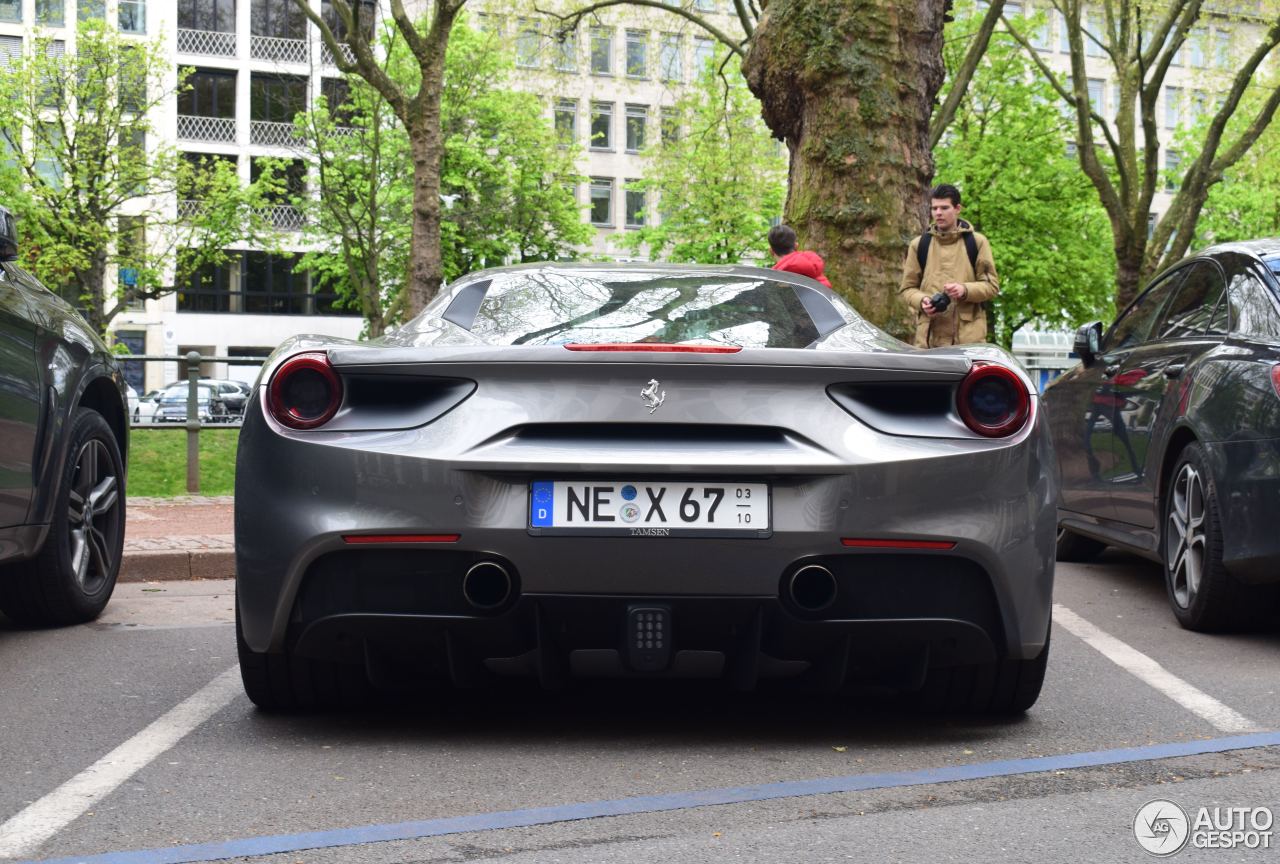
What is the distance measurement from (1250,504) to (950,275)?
4.49 metres

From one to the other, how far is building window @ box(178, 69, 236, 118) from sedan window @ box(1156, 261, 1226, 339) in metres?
55.7

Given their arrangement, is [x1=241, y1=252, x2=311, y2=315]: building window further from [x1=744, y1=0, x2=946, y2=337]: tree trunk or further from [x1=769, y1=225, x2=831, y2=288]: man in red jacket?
[x1=769, y1=225, x2=831, y2=288]: man in red jacket

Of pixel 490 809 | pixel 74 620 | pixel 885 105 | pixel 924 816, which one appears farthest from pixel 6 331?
pixel 885 105

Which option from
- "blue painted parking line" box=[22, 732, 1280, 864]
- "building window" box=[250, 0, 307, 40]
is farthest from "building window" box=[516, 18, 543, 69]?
"building window" box=[250, 0, 307, 40]

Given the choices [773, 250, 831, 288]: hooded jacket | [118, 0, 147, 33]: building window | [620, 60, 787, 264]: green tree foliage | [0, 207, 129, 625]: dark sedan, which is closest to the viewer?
[0, 207, 129, 625]: dark sedan

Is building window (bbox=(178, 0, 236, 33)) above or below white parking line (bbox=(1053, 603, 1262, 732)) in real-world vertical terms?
above

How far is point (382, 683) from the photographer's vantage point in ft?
Answer: 15.0

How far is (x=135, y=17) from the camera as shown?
5947cm

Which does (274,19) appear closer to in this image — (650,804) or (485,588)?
(485,588)

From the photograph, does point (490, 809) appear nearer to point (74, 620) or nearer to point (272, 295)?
point (74, 620)

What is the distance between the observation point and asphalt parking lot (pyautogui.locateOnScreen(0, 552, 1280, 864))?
3.42 m

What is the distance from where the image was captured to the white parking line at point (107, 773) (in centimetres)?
349

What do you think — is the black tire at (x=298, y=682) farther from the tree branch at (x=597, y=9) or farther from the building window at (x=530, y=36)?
the building window at (x=530, y=36)

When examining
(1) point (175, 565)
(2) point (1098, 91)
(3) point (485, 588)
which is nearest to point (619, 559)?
(3) point (485, 588)
